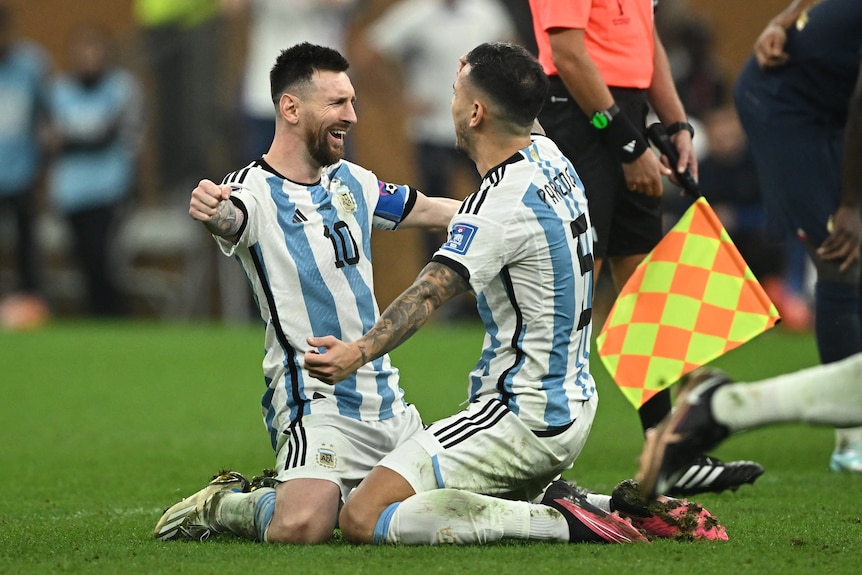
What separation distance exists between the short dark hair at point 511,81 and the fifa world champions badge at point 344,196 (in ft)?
2.57

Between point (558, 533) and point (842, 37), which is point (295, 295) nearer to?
point (558, 533)

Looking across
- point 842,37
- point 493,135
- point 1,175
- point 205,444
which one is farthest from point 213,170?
point 493,135

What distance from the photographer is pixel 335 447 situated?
488 centimetres

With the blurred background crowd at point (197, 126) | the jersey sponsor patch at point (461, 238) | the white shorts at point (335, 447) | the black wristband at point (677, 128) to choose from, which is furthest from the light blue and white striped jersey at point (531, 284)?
the blurred background crowd at point (197, 126)

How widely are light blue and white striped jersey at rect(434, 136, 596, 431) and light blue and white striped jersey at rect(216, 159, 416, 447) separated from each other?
21.4 inches

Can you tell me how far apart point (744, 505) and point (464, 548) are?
1.37 metres

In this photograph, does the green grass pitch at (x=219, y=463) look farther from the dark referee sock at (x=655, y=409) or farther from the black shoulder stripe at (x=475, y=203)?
the black shoulder stripe at (x=475, y=203)

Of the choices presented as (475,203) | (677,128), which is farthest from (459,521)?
(677,128)

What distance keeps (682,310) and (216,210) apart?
177cm

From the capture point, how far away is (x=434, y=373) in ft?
31.2

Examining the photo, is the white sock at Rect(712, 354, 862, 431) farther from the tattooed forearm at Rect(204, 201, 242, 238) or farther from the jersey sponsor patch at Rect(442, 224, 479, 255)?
the tattooed forearm at Rect(204, 201, 242, 238)

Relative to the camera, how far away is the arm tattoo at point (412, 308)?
4266 millimetres

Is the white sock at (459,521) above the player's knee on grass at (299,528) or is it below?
above

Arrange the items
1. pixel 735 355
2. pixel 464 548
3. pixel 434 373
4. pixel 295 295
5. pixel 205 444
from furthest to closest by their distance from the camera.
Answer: pixel 735 355 → pixel 434 373 → pixel 205 444 → pixel 295 295 → pixel 464 548
